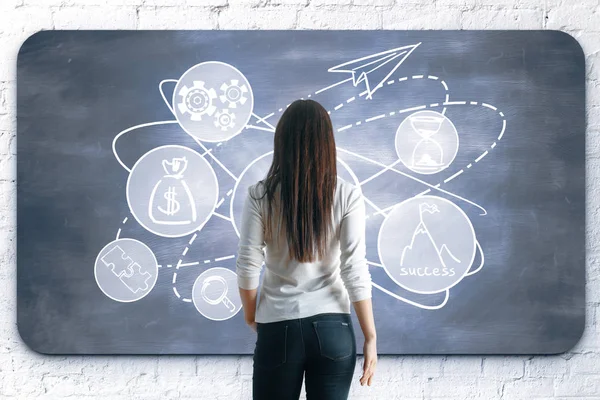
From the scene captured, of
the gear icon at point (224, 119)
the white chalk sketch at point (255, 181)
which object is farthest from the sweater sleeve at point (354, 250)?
the gear icon at point (224, 119)

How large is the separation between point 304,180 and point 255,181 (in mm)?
797

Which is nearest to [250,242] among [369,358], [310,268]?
[310,268]

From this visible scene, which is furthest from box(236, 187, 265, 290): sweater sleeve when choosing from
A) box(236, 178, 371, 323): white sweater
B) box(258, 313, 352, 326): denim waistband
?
box(258, 313, 352, 326): denim waistband

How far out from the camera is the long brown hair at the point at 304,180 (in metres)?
1.46

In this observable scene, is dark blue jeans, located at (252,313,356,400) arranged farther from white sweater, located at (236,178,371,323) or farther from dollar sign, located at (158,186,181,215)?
dollar sign, located at (158,186,181,215)

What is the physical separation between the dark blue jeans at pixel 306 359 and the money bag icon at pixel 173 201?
2.88 feet

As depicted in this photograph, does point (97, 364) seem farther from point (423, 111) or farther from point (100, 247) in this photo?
point (423, 111)

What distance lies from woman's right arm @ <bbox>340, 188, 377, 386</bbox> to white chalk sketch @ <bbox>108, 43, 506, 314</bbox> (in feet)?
2.38

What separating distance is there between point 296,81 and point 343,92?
161mm

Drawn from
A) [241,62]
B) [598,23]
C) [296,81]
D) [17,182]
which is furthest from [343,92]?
[17,182]

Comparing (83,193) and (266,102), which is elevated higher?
(266,102)

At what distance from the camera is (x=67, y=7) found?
2.30 meters

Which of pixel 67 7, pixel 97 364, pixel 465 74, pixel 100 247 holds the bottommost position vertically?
pixel 97 364

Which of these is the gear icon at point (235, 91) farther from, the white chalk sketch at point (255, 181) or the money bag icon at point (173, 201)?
the money bag icon at point (173, 201)
